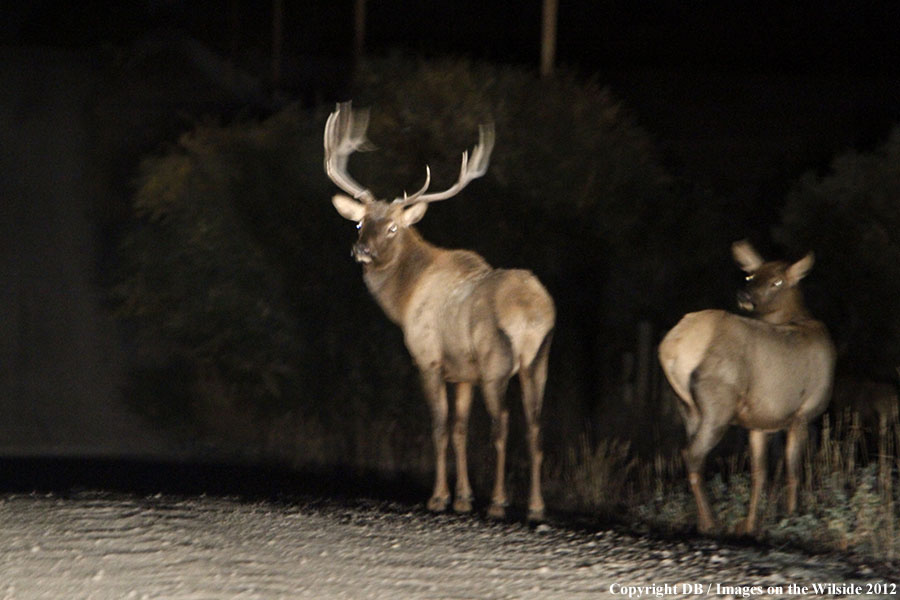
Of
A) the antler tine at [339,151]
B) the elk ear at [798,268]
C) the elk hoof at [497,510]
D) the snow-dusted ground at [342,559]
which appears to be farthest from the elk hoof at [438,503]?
the elk ear at [798,268]

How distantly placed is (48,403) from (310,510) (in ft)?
43.8

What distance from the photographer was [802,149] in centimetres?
3372

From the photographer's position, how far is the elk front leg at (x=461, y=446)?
12.1 metres

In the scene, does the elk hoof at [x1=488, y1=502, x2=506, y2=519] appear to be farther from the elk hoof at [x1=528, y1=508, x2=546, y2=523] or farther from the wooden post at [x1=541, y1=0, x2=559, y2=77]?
the wooden post at [x1=541, y1=0, x2=559, y2=77]

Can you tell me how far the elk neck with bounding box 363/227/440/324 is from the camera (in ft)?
41.5

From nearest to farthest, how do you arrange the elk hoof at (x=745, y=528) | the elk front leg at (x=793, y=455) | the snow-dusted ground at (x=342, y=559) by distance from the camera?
1. the snow-dusted ground at (x=342, y=559)
2. the elk hoof at (x=745, y=528)
3. the elk front leg at (x=793, y=455)

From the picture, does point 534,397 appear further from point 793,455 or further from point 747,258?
point 747,258

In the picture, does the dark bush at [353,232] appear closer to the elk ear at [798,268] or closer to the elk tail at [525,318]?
the elk ear at [798,268]

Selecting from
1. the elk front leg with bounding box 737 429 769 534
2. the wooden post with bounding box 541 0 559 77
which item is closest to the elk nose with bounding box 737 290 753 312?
the elk front leg with bounding box 737 429 769 534

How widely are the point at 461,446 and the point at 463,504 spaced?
42 cm

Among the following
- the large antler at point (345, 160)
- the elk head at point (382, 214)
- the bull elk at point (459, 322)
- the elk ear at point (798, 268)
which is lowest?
the bull elk at point (459, 322)

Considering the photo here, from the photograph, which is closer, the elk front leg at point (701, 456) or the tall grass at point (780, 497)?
the tall grass at point (780, 497)

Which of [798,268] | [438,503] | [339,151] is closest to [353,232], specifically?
[339,151]

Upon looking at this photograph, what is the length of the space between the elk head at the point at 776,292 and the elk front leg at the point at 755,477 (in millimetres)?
940
